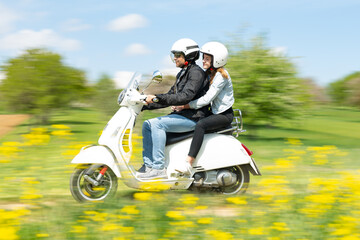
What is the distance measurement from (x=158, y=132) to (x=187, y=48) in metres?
0.96

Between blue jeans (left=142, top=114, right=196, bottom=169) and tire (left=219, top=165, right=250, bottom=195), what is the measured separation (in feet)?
2.53

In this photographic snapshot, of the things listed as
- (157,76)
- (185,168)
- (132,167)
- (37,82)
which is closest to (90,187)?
(132,167)

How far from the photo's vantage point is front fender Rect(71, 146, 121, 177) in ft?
15.6

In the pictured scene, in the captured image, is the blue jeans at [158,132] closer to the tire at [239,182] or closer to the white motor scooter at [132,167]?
the white motor scooter at [132,167]

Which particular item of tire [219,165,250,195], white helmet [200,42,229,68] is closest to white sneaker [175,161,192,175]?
tire [219,165,250,195]

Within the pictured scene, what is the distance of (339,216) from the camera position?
13.0 ft

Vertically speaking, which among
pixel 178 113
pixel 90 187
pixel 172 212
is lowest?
pixel 90 187

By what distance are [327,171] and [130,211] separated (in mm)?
4655

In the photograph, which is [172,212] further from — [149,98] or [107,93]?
[107,93]

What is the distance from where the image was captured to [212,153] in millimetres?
5199

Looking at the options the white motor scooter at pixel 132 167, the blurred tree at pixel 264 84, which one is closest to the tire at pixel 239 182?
the white motor scooter at pixel 132 167

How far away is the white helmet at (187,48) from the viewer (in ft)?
16.5

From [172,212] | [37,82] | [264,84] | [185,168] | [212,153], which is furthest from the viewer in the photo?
[37,82]

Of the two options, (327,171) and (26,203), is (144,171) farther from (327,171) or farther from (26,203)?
(327,171)
